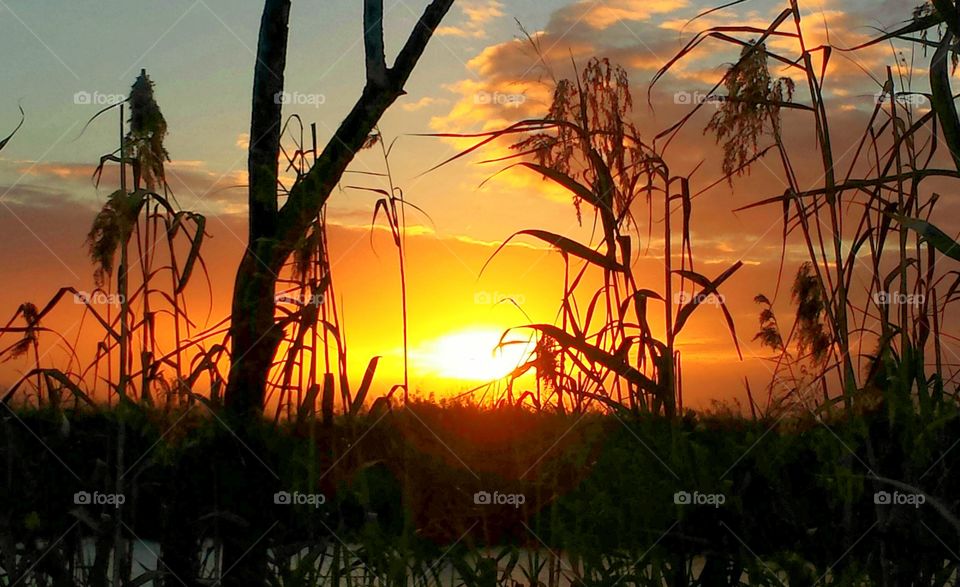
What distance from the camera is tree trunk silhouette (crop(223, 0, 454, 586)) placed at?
1830mm

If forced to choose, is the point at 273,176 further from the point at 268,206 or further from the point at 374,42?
the point at 374,42

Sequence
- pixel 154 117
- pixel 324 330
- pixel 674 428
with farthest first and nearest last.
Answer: pixel 154 117 < pixel 324 330 < pixel 674 428

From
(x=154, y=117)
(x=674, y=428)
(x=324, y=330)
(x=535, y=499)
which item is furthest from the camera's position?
(x=154, y=117)

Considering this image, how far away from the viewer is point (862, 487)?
162 centimetres

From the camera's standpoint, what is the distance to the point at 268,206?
254 cm

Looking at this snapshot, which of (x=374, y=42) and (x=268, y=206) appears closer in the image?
(x=268, y=206)

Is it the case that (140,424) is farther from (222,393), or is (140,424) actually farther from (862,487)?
(862,487)

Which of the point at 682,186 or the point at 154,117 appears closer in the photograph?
the point at 682,186

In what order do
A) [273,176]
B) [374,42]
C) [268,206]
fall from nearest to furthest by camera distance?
[273,176]
[268,206]
[374,42]

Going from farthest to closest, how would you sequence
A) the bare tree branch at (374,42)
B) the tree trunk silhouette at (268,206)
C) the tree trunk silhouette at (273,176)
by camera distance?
the bare tree branch at (374,42) → the tree trunk silhouette at (273,176) → the tree trunk silhouette at (268,206)

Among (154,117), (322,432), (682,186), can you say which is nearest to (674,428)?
(682,186)

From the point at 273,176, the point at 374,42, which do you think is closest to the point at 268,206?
the point at 273,176

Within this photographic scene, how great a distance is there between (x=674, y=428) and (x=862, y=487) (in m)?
0.34

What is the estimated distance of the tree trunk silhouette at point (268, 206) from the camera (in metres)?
1.83
